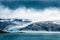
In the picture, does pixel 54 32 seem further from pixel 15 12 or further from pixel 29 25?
pixel 15 12

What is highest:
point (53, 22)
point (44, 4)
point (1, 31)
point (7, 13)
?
point (44, 4)

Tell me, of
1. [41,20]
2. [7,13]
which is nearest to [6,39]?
[7,13]

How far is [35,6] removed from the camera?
2.06 m

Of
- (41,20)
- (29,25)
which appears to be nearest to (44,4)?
(41,20)

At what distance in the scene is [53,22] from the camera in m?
2.01

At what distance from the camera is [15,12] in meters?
2.04

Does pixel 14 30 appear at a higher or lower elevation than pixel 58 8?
lower

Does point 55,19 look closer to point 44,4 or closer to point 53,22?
point 53,22

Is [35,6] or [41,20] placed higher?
[35,6]

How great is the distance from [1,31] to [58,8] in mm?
1133

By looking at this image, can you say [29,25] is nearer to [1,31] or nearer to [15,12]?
[15,12]

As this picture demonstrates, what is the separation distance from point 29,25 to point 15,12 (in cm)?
35

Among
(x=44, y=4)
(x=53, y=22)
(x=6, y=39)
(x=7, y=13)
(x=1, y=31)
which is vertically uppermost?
(x=44, y=4)

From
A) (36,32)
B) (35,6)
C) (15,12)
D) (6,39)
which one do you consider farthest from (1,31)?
(35,6)
